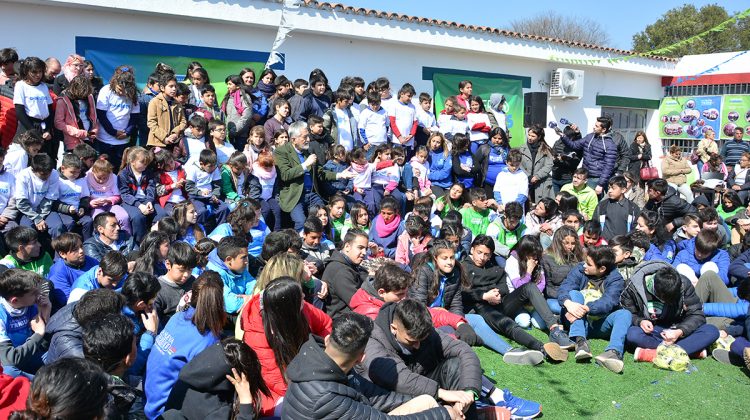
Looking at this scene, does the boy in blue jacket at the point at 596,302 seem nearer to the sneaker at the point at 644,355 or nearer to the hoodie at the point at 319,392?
the sneaker at the point at 644,355

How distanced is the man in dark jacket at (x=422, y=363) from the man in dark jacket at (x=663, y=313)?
1.77 m

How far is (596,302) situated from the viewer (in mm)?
5988

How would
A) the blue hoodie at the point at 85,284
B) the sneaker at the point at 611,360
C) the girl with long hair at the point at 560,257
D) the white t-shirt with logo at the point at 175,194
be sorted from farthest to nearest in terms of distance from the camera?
the white t-shirt with logo at the point at 175,194 < the girl with long hair at the point at 560,257 < the sneaker at the point at 611,360 < the blue hoodie at the point at 85,284

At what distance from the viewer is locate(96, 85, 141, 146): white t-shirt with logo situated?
7031 millimetres

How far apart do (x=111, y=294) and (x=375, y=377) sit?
5.51ft

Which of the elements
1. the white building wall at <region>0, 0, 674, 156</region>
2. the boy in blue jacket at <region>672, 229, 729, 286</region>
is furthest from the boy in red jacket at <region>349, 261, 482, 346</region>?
the white building wall at <region>0, 0, 674, 156</region>

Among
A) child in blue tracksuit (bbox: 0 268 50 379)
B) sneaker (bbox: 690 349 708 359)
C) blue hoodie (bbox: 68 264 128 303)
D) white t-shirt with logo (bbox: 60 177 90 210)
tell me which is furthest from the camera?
white t-shirt with logo (bbox: 60 177 90 210)

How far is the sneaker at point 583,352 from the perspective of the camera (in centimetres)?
552

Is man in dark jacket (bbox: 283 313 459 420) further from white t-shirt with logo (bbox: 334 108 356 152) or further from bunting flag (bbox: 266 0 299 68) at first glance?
bunting flag (bbox: 266 0 299 68)

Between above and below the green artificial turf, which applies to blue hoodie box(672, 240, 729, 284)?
above

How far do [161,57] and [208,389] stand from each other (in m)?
6.46

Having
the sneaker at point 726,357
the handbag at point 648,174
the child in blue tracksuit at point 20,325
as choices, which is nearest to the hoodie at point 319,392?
the child in blue tracksuit at point 20,325

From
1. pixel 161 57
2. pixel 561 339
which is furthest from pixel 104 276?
pixel 161 57

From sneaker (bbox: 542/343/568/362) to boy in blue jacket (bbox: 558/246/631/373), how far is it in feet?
0.51
